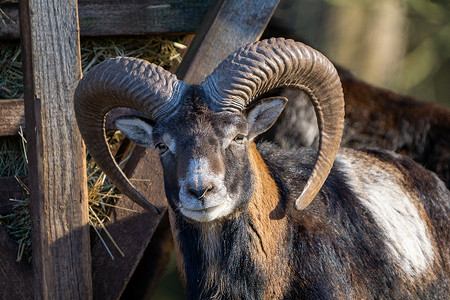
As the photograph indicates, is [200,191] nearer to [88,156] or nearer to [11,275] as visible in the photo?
[88,156]

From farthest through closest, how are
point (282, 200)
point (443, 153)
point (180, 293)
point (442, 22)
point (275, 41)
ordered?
point (442, 22), point (180, 293), point (443, 153), point (282, 200), point (275, 41)

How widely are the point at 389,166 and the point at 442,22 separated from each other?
6708 millimetres

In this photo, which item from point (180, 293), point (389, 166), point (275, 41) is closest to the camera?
point (275, 41)

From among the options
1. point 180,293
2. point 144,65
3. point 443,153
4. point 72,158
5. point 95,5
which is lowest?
point 180,293

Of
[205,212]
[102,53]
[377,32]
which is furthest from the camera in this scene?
[377,32]

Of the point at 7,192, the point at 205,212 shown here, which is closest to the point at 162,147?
the point at 205,212

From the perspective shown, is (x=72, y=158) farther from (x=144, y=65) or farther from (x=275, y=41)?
(x=275, y=41)

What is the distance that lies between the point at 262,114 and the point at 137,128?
1.07 metres

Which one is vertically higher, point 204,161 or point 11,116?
point 204,161

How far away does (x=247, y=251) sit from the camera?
4.38 meters

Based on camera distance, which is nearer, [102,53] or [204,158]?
[204,158]

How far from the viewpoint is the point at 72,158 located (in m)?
4.79

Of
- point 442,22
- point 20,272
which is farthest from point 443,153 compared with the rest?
point 442,22

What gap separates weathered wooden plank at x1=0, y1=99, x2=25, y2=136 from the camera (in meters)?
5.43
